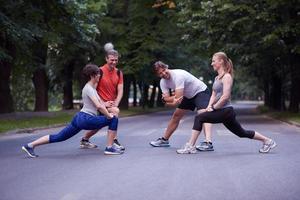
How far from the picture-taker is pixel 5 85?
102 feet

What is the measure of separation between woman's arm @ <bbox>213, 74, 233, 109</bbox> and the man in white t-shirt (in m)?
0.58

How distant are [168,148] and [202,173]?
11.4ft

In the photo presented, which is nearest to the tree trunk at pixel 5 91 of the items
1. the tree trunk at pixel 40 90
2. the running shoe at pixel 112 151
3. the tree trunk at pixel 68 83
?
the tree trunk at pixel 40 90

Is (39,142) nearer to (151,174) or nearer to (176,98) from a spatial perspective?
(176,98)

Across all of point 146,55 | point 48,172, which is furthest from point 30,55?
point 48,172

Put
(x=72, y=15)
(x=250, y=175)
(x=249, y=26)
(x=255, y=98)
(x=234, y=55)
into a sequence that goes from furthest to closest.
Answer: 1. (x=255, y=98)
2. (x=234, y=55)
3. (x=249, y=26)
4. (x=72, y=15)
5. (x=250, y=175)

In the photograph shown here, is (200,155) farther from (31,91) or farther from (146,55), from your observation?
(31,91)

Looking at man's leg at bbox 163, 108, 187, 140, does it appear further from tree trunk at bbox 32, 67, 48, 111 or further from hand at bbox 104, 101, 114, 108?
tree trunk at bbox 32, 67, 48, 111

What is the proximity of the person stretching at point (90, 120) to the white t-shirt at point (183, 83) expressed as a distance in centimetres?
114

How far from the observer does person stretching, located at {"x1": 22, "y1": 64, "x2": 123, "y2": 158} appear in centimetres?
1059

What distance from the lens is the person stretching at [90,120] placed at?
1059cm

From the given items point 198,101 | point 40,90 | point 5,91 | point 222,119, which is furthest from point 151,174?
point 40,90

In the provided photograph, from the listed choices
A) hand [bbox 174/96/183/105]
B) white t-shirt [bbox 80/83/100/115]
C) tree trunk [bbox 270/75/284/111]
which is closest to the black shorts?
hand [bbox 174/96/183/105]

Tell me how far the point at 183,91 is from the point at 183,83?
0.16m
